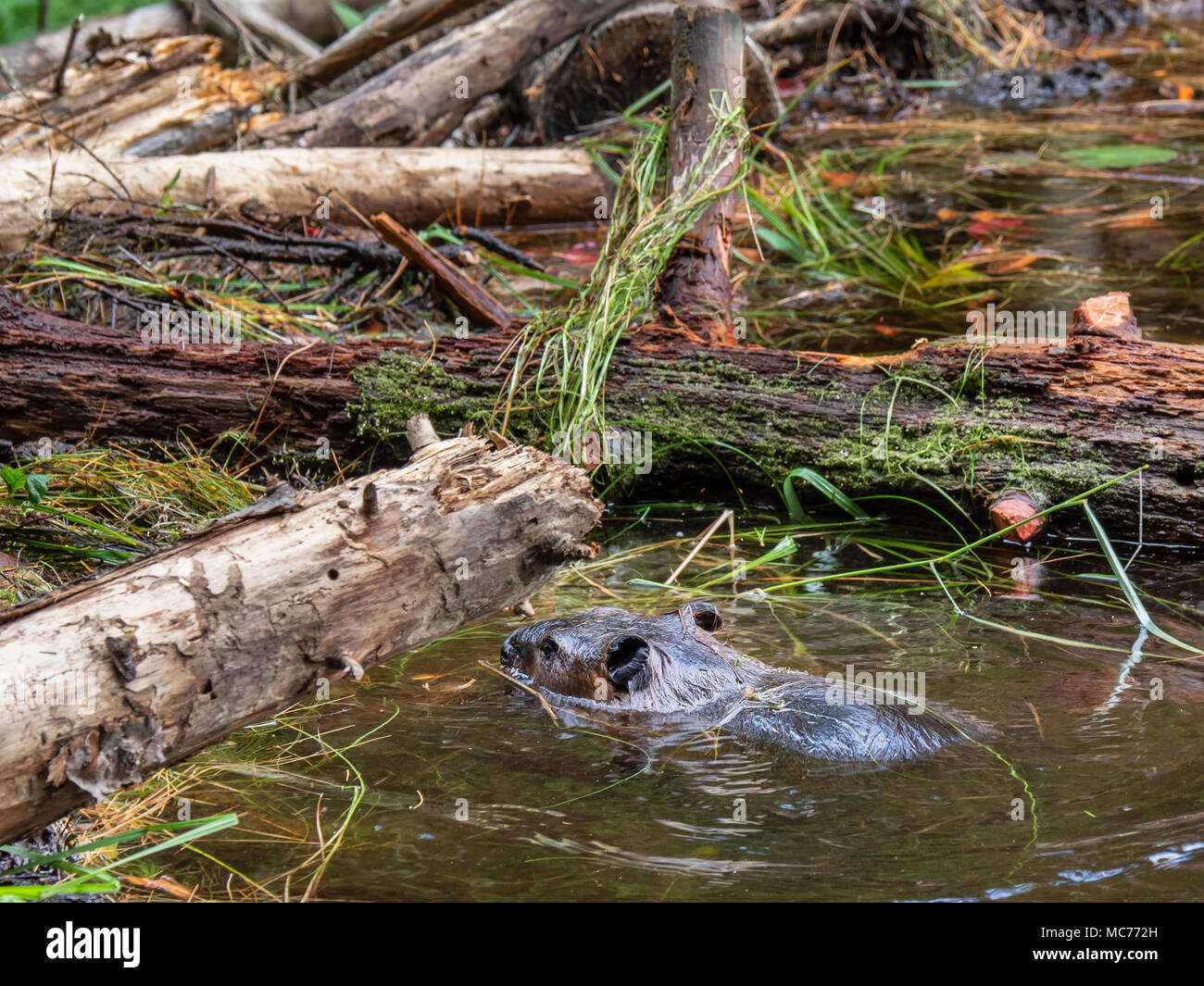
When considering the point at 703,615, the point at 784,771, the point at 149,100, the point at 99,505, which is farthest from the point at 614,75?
the point at 784,771

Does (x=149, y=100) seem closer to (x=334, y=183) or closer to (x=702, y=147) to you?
(x=334, y=183)

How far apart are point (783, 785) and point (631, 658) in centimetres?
67

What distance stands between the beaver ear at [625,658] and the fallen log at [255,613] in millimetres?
583

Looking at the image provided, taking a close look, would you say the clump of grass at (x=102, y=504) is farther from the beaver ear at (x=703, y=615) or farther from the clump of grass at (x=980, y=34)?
the clump of grass at (x=980, y=34)

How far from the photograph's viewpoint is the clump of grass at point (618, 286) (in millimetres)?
4707

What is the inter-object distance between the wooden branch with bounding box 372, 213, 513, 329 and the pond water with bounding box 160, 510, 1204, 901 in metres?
1.94

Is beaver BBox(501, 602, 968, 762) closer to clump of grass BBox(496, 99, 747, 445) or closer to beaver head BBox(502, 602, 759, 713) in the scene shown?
beaver head BBox(502, 602, 759, 713)

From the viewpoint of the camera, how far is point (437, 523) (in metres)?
2.73

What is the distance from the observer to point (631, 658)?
351 cm

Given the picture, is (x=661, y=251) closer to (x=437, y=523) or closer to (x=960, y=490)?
(x=960, y=490)

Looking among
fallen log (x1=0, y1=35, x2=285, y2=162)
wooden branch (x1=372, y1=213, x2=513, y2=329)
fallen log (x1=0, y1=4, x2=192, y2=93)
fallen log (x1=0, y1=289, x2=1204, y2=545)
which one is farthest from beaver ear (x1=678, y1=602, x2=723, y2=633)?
fallen log (x1=0, y1=4, x2=192, y2=93)

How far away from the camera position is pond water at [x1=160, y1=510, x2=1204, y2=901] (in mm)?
2555

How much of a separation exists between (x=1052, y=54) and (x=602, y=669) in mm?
11444

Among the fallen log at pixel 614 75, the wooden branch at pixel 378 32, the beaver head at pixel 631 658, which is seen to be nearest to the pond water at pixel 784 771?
the beaver head at pixel 631 658
